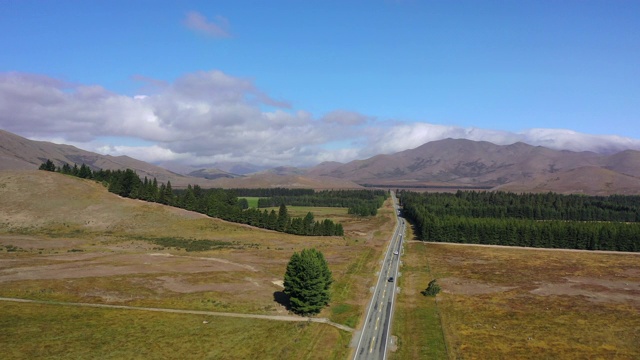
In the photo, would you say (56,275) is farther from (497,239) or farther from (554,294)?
(497,239)

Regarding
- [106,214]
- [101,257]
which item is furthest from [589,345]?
[106,214]

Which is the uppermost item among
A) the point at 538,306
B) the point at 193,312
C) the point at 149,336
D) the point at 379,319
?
the point at 538,306

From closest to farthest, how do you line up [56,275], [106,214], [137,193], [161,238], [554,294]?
[56,275]
[554,294]
[161,238]
[106,214]
[137,193]

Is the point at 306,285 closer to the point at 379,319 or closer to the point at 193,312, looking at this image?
the point at 379,319

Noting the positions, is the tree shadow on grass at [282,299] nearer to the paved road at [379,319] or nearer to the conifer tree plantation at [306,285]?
the conifer tree plantation at [306,285]

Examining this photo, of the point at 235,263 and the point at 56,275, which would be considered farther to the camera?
the point at 235,263

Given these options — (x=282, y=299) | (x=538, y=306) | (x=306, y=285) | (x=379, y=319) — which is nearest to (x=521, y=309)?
(x=538, y=306)

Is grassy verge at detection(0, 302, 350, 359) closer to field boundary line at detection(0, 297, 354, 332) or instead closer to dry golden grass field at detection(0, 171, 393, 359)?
dry golden grass field at detection(0, 171, 393, 359)

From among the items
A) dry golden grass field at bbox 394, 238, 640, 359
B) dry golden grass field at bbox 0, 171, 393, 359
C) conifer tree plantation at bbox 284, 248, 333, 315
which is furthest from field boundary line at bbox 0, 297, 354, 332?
dry golden grass field at bbox 394, 238, 640, 359
